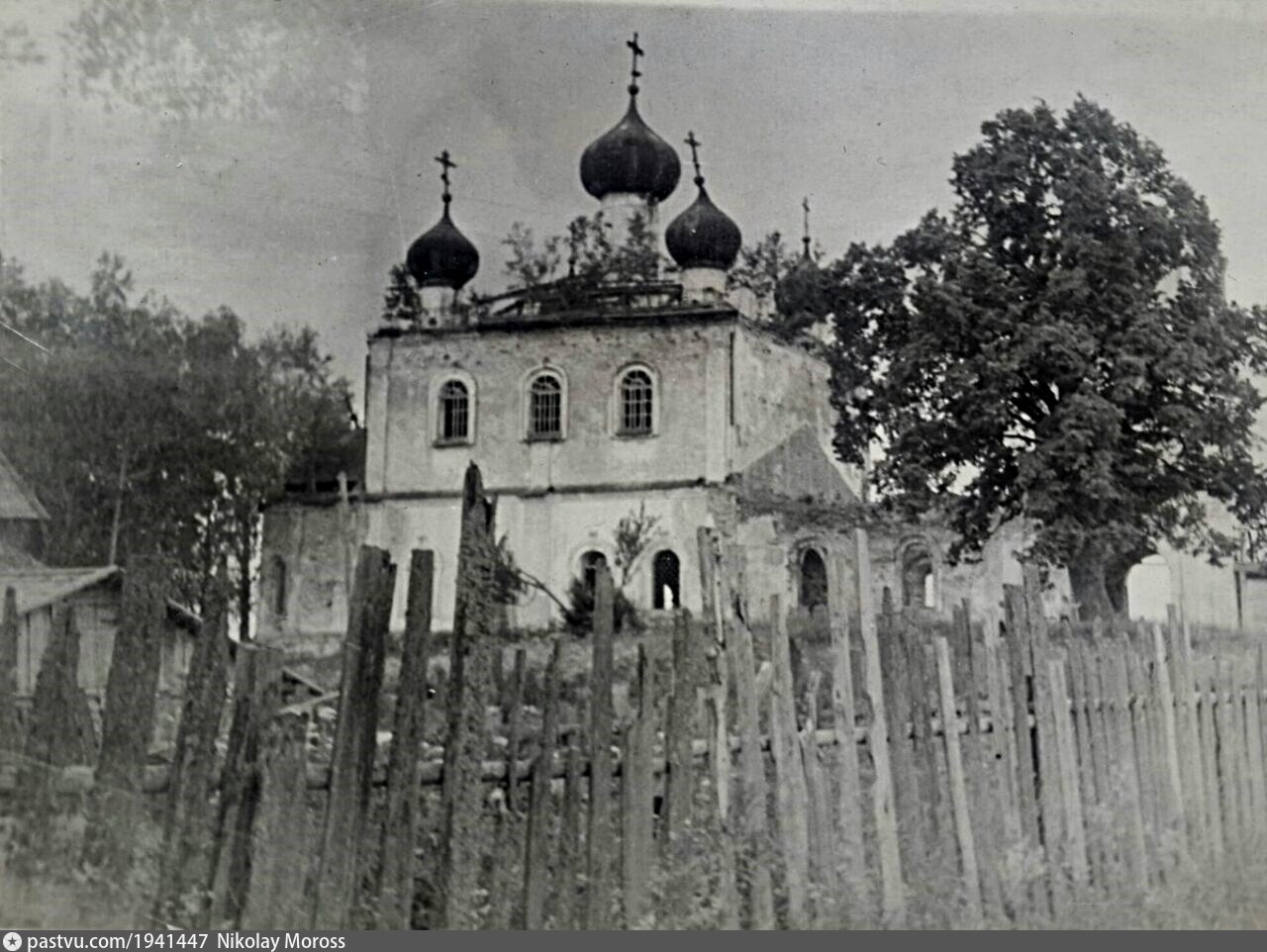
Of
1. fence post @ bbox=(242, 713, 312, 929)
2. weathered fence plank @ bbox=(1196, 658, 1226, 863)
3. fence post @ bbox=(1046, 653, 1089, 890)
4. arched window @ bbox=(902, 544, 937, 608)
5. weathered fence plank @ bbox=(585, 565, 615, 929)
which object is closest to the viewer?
fence post @ bbox=(242, 713, 312, 929)

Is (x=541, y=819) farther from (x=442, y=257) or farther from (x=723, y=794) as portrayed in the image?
(x=442, y=257)

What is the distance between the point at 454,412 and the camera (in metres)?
5.22

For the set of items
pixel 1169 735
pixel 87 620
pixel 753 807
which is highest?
pixel 87 620

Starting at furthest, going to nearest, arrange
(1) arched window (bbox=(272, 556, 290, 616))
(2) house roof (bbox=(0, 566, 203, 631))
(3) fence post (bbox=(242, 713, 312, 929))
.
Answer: (1) arched window (bbox=(272, 556, 290, 616)), (2) house roof (bbox=(0, 566, 203, 631)), (3) fence post (bbox=(242, 713, 312, 929))

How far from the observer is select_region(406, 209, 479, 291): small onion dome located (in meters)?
4.59

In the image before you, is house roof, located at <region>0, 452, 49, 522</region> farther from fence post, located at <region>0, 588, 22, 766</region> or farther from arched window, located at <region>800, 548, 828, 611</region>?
arched window, located at <region>800, 548, 828, 611</region>

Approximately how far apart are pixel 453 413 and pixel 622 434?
0.64 metres

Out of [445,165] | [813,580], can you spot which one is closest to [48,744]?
[445,165]

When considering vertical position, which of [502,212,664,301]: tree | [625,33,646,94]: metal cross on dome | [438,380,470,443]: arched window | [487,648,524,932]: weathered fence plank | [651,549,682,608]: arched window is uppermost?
[625,33,646,94]: metal cross on dome

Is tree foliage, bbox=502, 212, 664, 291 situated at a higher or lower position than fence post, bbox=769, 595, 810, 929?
higher

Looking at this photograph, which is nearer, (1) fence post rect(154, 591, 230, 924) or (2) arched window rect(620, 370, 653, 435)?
(1) fence post rect(154, 591, 230, 924)

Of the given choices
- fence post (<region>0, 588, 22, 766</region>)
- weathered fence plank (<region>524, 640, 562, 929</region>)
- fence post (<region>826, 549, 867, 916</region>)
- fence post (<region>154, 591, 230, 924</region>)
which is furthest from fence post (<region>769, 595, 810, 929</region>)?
fence post (<region>0, 588, 22, 766</region>)

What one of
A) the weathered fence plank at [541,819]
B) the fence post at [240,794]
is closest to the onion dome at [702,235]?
the weathered fence plank at [541,819]

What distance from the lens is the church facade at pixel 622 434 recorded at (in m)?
4.70
